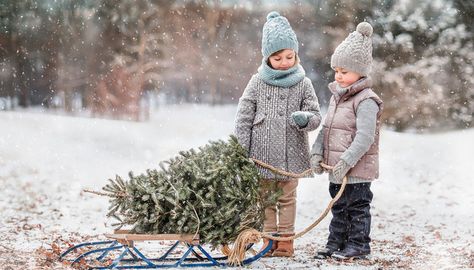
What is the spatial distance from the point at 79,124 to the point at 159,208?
12871mm

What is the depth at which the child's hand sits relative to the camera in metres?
5.39

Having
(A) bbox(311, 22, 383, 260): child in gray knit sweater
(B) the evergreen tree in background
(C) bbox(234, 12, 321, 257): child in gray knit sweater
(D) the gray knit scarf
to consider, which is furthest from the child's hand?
(B) the evergreen tree in background

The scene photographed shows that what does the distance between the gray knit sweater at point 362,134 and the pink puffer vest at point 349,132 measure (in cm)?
5

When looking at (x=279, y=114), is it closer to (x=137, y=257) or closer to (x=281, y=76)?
(x=281, y=76)

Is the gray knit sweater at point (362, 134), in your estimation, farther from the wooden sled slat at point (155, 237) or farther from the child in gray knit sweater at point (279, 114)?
the wooden sled slat at point (155, 237)

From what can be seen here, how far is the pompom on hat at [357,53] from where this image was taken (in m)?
5.45

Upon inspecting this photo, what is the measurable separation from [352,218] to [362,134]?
2.41 feet

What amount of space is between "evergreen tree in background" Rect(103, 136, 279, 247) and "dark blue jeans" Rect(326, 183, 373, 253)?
0.84 m

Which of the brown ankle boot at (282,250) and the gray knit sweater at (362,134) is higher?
the gray knit sweater at (362,134)

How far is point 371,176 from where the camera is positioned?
5.40m

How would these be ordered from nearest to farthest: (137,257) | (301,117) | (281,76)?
(137,257) < (301,117) < (281,76)

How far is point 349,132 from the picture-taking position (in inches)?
213

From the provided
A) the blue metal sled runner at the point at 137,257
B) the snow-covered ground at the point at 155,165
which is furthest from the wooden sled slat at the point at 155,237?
the snow-covered ground at the point at 155,165

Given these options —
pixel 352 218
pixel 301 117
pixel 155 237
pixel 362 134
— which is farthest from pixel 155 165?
pixel 155 237
